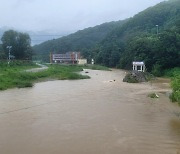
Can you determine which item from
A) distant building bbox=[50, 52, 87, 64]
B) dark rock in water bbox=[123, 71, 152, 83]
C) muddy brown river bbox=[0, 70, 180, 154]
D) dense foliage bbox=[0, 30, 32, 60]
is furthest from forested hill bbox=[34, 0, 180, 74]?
muddy brown river bbox=[0, 70, 180, 154]

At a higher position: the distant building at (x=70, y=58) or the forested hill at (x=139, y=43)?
the forested hill at (x=139, y=43)

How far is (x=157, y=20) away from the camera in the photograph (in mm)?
94125

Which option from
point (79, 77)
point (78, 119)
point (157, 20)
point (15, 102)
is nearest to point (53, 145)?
point (78, 119)

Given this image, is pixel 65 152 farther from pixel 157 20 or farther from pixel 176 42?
pixel 157 20

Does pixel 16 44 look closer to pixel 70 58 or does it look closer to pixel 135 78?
pixel 70 58

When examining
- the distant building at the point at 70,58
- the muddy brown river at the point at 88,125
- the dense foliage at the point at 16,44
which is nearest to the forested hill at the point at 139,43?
the distant building at the point at 70,58

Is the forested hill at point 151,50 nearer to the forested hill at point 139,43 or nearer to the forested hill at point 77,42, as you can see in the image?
the forested hill at point 139,43

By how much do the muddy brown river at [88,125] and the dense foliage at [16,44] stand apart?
48.4 m

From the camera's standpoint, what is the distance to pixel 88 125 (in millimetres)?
14523

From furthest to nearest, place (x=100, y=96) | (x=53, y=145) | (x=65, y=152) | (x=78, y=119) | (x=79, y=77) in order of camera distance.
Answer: (x=79, y=77)
(x=100, y=96)
(x=78, y=119)
(x=53, y=145)
(x=65, y=152)

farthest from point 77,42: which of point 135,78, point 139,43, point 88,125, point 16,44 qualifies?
point 88,125

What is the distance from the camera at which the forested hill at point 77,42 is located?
128m

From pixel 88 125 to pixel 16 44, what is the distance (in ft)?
190

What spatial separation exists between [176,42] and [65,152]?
3676 cm
